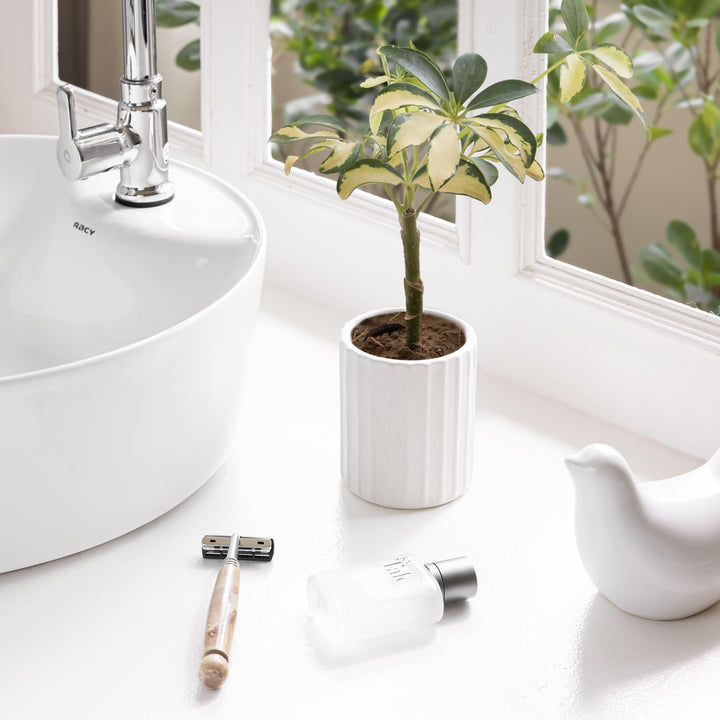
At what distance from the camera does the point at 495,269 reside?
102 centimetres

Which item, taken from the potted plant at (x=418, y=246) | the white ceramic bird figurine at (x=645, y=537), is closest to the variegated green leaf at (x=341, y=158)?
the potted plant at (x=418, y=246)

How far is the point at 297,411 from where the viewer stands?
0.97 metres

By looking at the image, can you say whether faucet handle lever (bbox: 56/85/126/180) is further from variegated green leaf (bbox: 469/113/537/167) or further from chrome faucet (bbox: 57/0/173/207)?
variegated green leaf (bbox: 469/113/537/167)

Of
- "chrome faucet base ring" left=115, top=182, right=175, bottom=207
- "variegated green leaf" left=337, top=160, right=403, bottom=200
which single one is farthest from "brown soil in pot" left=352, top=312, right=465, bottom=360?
"chrome faucet base ring" left=115, top=182, right=175, bottom=207

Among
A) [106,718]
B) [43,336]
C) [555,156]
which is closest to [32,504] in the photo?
[106,718]

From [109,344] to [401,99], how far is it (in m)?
0.42

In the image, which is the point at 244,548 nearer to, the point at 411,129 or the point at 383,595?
the point at 383,595

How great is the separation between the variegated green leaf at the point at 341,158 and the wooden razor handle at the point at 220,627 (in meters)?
0.28

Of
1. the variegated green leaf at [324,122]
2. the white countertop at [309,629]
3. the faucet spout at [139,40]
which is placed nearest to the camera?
the white countertop at [309,629]

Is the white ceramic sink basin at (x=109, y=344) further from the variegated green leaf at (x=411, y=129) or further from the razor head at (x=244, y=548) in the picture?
the variegated green leaf at (x=411, y=129)

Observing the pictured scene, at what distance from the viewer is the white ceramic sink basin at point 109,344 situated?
0.68m

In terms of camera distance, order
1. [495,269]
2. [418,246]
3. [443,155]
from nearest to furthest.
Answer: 1. [443,155]
2. [418,246]
3. [495,269]

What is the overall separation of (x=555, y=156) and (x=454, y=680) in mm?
1802

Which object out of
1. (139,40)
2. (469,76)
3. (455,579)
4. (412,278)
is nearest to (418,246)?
(412,278)
